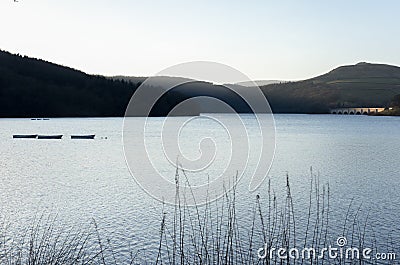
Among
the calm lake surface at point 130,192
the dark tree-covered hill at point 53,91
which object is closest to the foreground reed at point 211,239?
the calm lake surface at point 130,192

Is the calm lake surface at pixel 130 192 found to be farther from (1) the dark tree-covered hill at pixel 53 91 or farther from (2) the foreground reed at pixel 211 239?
(1) the dark tree-covered hill at pixel 53 91

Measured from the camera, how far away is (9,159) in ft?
117

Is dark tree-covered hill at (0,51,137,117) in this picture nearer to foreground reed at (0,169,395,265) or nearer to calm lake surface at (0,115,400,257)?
calm lake surface at (0,115,400,257)

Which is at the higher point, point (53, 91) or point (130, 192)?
point (53, 91)

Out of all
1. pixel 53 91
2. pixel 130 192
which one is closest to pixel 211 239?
pixel 130 192

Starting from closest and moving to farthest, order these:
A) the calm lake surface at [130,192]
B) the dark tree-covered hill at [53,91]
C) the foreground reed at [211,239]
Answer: the foreground reed at [211,239] → the calm lake surface at [130,192] → the dark tree-covered hill at [53,91]

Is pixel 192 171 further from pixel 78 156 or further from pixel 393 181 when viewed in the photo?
pixel 78 156

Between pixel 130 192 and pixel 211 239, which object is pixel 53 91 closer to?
pixel 130 192

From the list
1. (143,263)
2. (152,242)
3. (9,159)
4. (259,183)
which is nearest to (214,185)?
(259,183)

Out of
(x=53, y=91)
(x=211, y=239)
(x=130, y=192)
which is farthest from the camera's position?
(x=53, y=91)

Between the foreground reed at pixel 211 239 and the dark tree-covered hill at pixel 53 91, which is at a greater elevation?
the dark tree-covered hill at pixel 53 91

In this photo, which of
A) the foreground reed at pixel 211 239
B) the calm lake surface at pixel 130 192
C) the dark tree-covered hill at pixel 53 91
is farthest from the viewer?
the dark tree-covered hill at pixel 53 91

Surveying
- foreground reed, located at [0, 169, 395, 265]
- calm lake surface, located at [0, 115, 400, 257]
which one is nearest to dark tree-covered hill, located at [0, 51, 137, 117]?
calm lake surface, located at [0, 115, 400, 257]

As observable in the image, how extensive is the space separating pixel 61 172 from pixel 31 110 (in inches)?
4324
